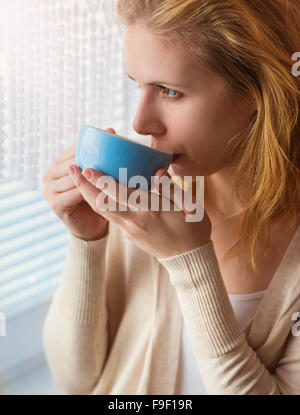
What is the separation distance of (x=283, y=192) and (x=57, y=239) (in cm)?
53

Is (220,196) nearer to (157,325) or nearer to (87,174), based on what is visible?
(157,325)

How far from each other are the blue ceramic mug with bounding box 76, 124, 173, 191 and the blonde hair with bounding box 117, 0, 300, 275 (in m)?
0.18

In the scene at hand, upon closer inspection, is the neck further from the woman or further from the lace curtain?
the lace curtain

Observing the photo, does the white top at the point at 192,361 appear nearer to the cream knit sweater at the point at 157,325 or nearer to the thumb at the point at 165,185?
the cream knit sweater at the point at 157,325

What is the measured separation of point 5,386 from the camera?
122 cm

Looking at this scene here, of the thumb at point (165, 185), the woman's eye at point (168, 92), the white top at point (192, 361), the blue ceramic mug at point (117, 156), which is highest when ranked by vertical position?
the woman's eye at point (168, 92)

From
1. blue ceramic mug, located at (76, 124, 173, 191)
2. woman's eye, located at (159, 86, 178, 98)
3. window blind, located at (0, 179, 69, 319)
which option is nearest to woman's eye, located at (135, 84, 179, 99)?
woman's eye, located at (159, 86, 178, 98)

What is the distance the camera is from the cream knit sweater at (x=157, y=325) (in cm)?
96

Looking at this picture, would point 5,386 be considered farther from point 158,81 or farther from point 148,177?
point 158,81

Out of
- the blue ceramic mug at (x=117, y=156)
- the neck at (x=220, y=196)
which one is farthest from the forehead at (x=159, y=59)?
the neck at (x=220, y=196)

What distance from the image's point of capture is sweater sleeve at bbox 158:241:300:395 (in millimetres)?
934
